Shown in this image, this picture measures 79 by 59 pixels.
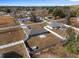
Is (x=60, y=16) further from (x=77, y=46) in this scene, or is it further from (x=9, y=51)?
(x=9, y=51)

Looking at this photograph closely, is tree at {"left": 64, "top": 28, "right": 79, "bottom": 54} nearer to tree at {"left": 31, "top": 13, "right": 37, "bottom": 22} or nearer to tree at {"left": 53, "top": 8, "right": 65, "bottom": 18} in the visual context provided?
tree at {"left": 53, "top": 8, "right": 65, "bottom": 18}

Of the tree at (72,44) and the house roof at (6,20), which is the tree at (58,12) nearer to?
the tree at (72,44)

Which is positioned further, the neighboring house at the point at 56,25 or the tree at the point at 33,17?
the neighboring house at the point at 56,25

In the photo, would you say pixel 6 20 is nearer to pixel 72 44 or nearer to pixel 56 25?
pixel 56 25

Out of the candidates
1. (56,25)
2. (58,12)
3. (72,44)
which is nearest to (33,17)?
(58,12)

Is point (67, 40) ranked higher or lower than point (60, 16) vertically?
lower

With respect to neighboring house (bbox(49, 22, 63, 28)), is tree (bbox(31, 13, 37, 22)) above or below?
above

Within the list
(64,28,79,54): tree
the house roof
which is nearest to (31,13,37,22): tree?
the house roof

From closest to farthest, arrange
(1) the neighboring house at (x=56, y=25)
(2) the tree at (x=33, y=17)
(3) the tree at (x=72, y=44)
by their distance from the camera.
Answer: (3) the tree at (x=72, y=44), (2) the tree at (x=33, y=17), (1) the neighboring house at (x=56, y=25)

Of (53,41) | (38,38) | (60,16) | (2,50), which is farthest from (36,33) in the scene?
(2,50)

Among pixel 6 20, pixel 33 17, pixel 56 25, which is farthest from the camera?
pixel 56 25

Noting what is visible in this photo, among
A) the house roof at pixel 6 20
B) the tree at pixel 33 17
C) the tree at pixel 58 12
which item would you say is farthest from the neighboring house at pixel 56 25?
the house roof at pixel 6 20
